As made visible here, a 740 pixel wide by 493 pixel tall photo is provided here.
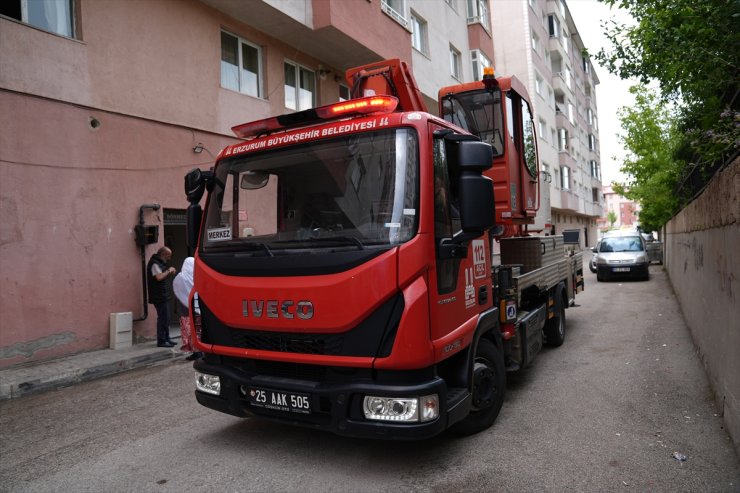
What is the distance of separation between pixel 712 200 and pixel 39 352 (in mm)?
9145

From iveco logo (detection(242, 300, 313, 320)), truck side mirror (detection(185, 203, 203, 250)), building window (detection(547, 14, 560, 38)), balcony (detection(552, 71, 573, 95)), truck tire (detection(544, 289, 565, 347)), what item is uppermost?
building window (detection(547, 14, 560, 38))

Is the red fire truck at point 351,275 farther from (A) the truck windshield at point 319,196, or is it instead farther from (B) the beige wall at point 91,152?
(B) the beige wall at point 91,152

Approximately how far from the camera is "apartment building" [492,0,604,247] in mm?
31031

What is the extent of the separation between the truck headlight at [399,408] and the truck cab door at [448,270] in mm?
424

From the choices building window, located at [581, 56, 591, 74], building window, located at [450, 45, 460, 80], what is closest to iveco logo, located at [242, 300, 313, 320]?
building window, located at [450, 45, 460, 80]

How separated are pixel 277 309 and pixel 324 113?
1.52 metres

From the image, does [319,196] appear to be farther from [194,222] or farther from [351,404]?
[351,404]

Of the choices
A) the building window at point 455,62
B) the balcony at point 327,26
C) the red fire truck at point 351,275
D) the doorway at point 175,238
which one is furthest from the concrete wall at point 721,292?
the building window at point 455,62

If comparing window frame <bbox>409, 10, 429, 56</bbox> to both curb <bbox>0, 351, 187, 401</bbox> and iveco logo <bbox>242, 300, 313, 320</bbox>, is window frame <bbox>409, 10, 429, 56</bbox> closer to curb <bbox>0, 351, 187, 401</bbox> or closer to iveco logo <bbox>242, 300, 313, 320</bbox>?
A: curb <bbox>0, 351, 187, 401</bbox>

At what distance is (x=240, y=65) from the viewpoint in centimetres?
1133

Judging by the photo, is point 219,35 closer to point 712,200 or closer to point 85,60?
point 85,60

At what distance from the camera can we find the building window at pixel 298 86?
1250 centimetres

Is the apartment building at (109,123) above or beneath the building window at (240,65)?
beneath

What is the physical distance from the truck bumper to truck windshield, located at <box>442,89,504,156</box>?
336 cm
